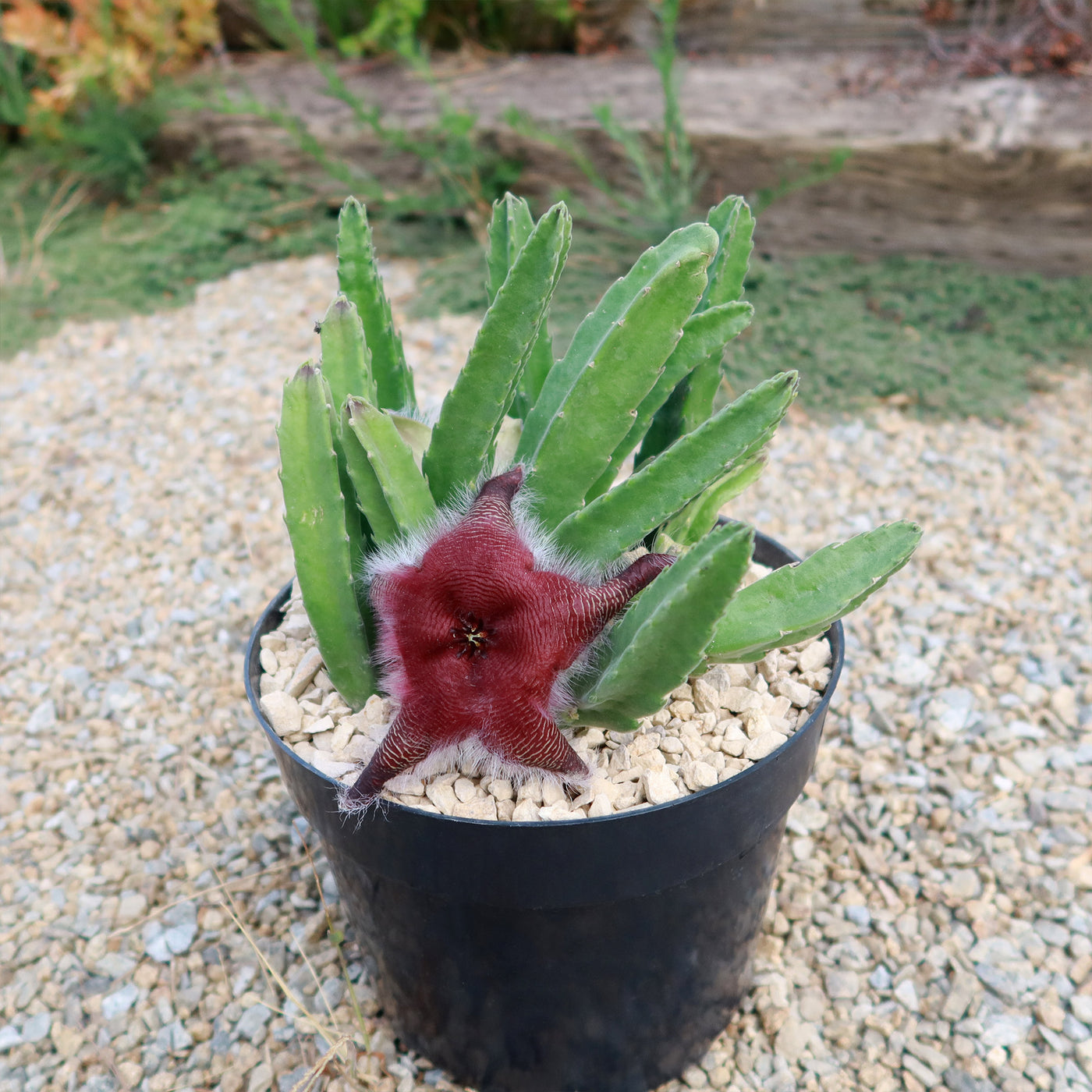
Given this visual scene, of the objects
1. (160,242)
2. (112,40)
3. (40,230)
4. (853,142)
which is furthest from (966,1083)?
(112,40)

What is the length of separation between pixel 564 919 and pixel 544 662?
256mm

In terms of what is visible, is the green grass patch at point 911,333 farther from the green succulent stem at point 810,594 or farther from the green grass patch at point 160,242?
the green succulent stem at point 810,594

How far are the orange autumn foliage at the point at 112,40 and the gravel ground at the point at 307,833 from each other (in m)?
1.63

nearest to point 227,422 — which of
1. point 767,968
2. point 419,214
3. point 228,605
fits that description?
point 228,605

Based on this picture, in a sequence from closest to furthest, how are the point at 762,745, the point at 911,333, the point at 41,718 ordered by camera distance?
the point at 762,745 → the point at 41,718 → the point at 911,333

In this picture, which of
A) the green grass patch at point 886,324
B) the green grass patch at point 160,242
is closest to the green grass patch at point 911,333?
the green grass patch at point 886,324

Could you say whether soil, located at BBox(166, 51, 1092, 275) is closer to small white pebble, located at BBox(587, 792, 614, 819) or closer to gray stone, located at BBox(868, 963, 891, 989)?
gray stone, located at BBox(868, 963, 891, 989)

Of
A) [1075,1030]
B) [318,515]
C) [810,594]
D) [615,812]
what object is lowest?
[1075,1030]

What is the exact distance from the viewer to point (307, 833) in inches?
60.1

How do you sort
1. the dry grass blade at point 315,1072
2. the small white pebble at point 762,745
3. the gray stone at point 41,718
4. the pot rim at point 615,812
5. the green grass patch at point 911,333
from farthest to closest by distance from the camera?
the green grass patch at point 911,333
the gray stone at point 41,718
the dry grass blade at point 315,1072
the small white pebble at point 762,745
the pot rim at point 615,812

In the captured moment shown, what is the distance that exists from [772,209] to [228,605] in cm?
192

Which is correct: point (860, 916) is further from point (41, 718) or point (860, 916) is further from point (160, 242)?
point (160, 242)

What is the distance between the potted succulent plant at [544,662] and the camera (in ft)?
2.97

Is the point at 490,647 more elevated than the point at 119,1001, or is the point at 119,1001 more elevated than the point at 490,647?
the point at 490,647
